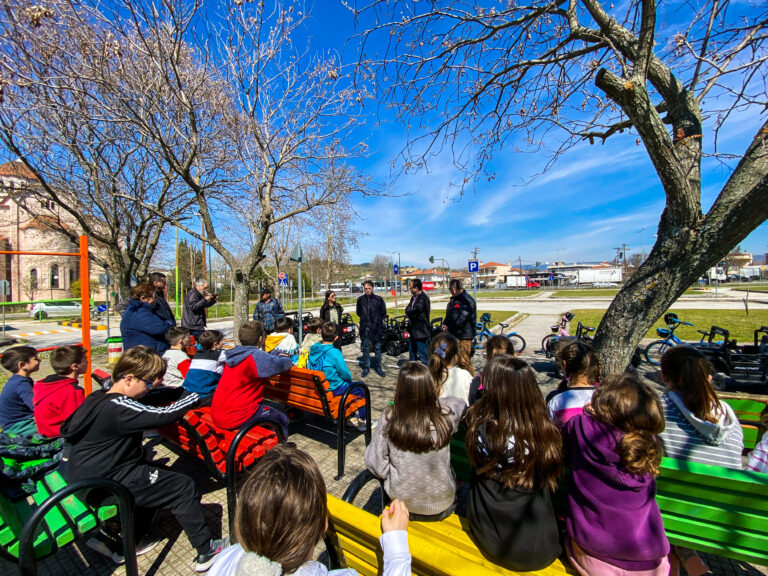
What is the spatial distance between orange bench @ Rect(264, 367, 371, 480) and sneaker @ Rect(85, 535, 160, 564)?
4.86ft

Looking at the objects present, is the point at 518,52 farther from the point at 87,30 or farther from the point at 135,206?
the point at 135,206

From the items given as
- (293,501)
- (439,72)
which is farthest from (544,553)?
(439,72)

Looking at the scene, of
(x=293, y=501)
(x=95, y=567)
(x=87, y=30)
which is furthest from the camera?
(x=87, y=30)

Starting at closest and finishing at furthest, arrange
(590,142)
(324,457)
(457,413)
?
(457,413) < (324,457) < (590,142)

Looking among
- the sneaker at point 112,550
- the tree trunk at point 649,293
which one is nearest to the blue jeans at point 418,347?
the tree trunk at point 649,293

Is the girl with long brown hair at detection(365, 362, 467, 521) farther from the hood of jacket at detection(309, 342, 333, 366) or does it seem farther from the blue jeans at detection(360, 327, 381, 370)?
the blue jeans at detection(360, 327, 381, 370)

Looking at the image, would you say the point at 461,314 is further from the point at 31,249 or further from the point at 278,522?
the point at 31,249

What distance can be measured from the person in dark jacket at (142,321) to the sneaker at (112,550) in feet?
9.20

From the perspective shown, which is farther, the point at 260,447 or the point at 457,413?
the point at 260,447

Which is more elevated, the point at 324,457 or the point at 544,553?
the point at 544,553

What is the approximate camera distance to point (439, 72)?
13.3 ft

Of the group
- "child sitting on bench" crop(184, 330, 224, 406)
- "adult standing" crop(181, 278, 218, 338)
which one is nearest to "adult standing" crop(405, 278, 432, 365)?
"child sitting on bench" crop(184, 330, 224, 406)

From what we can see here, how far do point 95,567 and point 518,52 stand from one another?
611 cm

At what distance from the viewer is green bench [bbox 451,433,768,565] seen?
1571 mm
